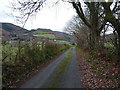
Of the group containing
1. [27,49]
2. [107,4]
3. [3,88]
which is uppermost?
[107,4]

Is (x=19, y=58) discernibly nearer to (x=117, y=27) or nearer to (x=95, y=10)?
(x=117, y=27)

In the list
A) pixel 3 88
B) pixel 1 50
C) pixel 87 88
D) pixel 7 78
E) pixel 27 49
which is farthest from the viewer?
pixel 27 49

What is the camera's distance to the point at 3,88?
671 cm

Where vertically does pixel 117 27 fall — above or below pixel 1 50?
above

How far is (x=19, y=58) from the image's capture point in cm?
1023

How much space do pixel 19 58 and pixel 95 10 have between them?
982 centimetres

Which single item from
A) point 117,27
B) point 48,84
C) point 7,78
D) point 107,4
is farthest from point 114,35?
point 7,78

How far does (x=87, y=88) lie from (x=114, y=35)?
5.60 meters

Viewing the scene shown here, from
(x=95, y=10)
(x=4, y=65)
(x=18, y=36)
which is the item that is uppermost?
(x=95, y=10)

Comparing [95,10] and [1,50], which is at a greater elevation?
[95,10]

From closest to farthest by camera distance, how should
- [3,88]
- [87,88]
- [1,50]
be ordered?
[87,88], [3,88], [1,50]

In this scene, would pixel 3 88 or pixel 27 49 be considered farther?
pixel 27 49

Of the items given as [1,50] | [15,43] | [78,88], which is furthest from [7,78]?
[78,88]

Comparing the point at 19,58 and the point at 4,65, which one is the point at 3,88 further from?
the point at 19,58
